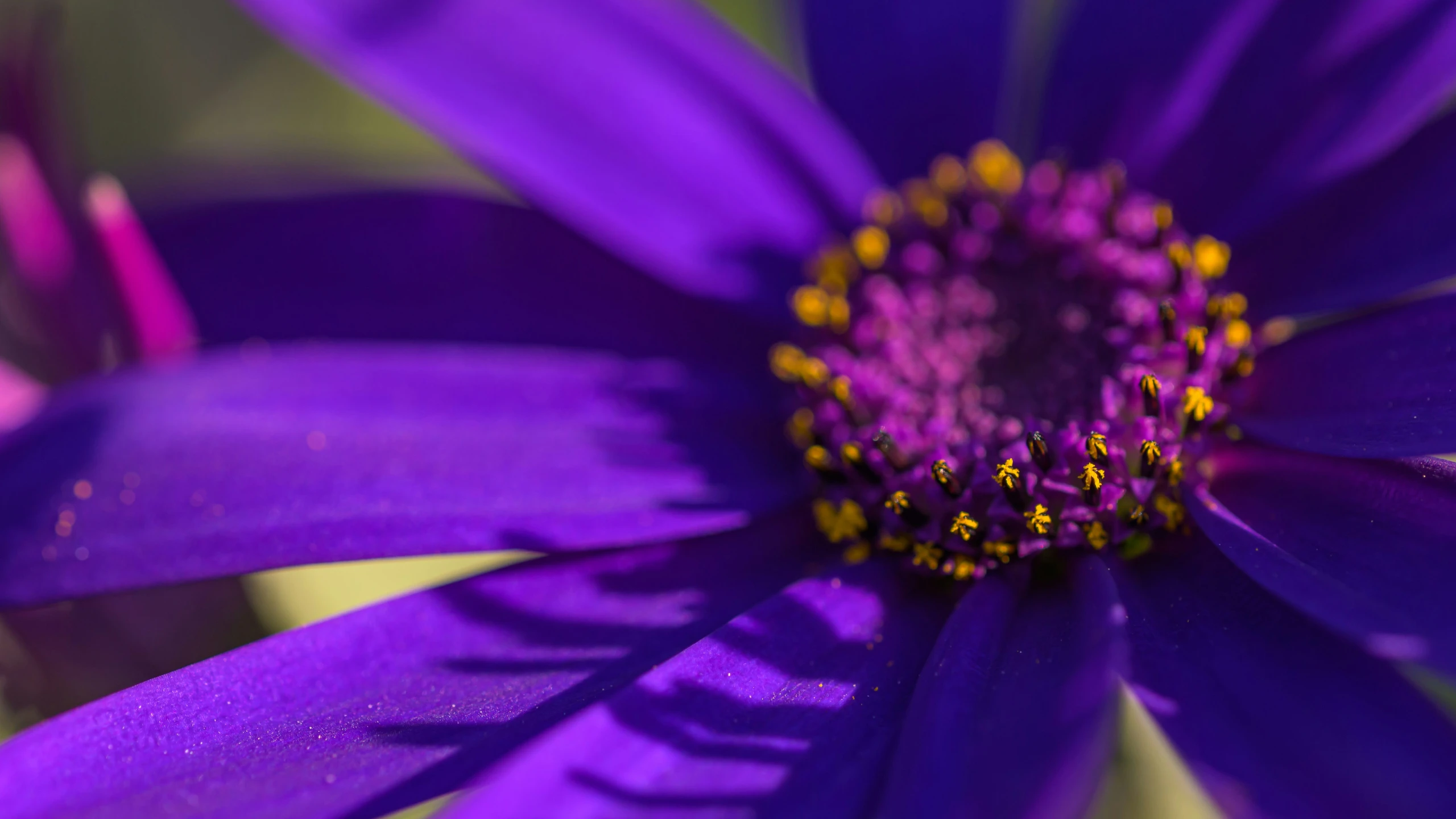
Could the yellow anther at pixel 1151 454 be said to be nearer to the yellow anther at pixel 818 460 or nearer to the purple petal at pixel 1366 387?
the purple petal at pixel 1366 387

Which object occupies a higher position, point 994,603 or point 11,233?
point 11,233

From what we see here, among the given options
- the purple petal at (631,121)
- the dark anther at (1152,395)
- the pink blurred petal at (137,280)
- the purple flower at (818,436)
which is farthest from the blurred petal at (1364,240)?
the pink blurred petal at (137,280)

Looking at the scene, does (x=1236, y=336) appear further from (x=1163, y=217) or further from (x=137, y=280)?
(x=137, y=280)

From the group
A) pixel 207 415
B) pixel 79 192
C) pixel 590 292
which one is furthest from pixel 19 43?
pixel 590 292

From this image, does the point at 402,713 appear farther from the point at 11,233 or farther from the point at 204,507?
the point at 11,233

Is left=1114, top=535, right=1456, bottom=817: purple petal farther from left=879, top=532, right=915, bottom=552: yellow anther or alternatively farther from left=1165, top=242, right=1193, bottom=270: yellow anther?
left=1165, top=242, right=1193, bottom=270: yellow anther

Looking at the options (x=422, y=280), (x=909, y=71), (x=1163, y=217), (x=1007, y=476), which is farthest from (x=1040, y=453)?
(x=422, y=280)
